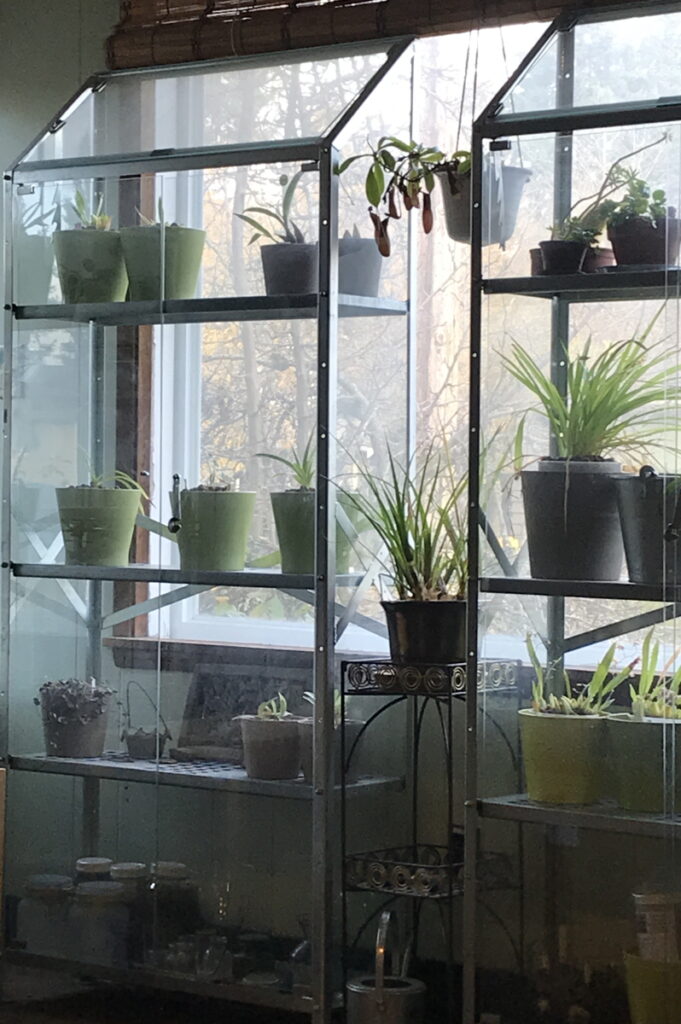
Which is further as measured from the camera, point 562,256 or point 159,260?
point 159,260

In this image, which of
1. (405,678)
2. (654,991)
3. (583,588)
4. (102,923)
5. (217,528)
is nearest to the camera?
(654,991)

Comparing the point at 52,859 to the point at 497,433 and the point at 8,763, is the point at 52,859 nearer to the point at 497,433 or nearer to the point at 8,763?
the point at 8,763

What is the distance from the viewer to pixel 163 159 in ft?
11.5

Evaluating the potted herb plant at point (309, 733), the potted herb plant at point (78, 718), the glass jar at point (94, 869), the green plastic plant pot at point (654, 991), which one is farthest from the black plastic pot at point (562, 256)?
the glass jar at point (94, 869)

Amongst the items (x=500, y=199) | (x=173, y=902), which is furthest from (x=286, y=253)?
(x=173, y=902)

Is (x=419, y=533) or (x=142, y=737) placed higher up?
(x=419, y=533)

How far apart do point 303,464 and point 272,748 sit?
608 millimetres

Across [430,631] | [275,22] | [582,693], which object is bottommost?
[582,693]

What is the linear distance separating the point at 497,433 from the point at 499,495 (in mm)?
120

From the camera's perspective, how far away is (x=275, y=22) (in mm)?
3688

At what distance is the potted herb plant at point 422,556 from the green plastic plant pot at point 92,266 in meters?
0.74

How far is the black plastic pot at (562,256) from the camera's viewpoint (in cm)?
300

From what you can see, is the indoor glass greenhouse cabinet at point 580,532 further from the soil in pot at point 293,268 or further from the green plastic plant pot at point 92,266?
the green plastic plant pot at point 92,266

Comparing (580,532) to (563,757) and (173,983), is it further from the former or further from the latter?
(173,983)
